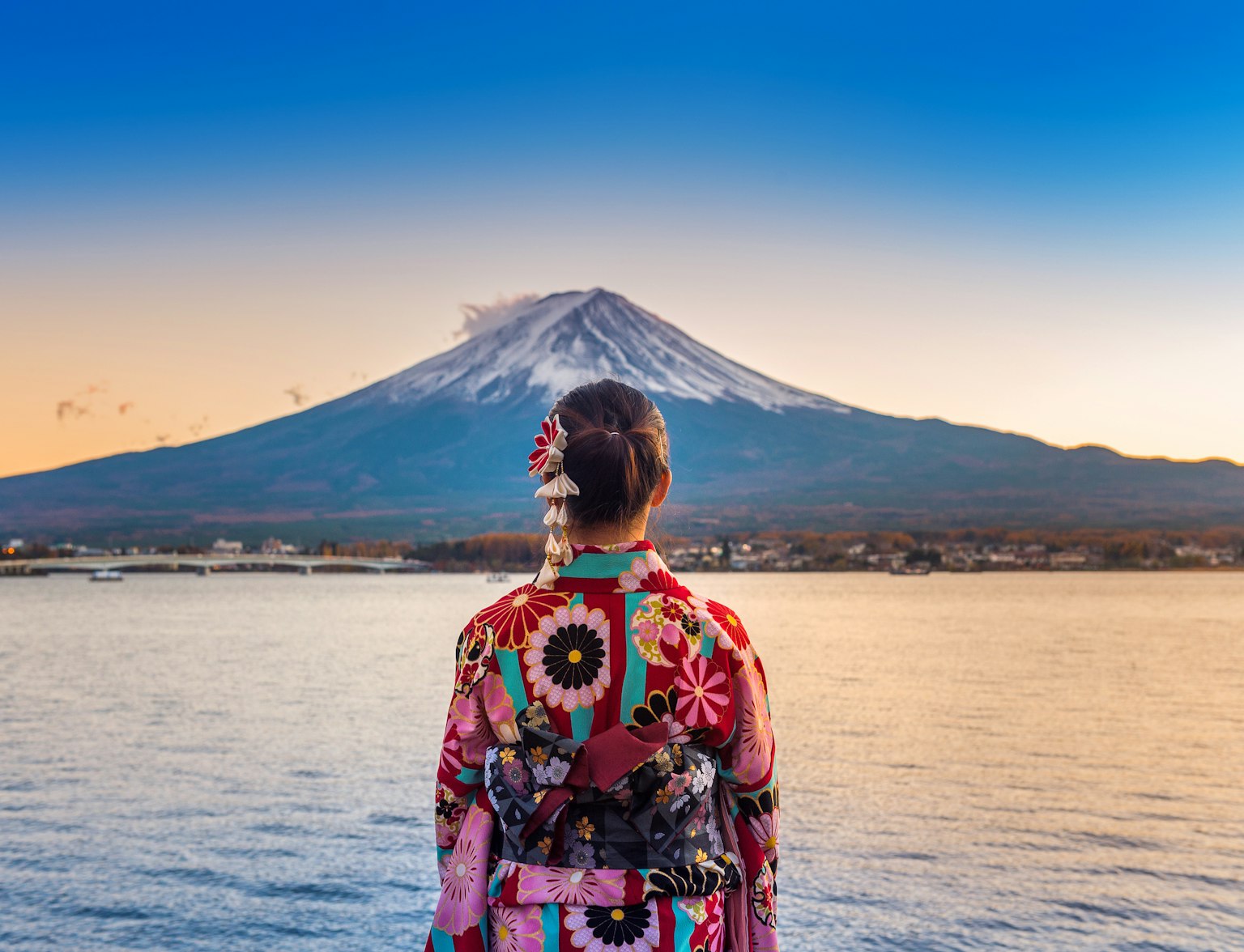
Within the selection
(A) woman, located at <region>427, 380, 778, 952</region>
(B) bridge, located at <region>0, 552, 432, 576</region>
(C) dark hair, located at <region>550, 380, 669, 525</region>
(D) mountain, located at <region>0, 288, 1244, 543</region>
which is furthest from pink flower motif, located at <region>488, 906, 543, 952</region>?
(D) mountain, located at <region>0, 288, 1244, 543</region>

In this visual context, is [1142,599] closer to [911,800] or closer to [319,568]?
A: [911,800]

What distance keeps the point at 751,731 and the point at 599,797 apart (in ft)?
0.82

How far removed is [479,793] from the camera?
1800 mm

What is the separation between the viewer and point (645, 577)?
176cm

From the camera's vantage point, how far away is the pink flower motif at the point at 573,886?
5.49ft

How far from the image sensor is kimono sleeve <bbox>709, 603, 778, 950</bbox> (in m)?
1.76

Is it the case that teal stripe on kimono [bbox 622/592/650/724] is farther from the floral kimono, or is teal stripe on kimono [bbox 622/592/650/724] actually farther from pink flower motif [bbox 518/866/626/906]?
pink flower motif [bbox 518/866/626/906]

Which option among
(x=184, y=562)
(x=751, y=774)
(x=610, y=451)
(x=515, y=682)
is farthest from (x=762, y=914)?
(x=184, y=562)

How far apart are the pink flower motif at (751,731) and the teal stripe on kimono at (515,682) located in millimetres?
319

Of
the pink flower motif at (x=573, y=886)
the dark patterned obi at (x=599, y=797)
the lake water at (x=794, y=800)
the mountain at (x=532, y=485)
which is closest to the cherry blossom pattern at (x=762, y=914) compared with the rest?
the dark patterned obi at (x=599, y=797)

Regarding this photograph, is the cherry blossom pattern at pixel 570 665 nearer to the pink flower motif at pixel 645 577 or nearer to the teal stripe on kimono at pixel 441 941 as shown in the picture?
the pink flower motif at pixel 645 577

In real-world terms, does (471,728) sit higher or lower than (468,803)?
higher

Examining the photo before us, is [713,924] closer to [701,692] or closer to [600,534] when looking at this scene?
[701,692]

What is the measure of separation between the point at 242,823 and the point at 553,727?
717cm
